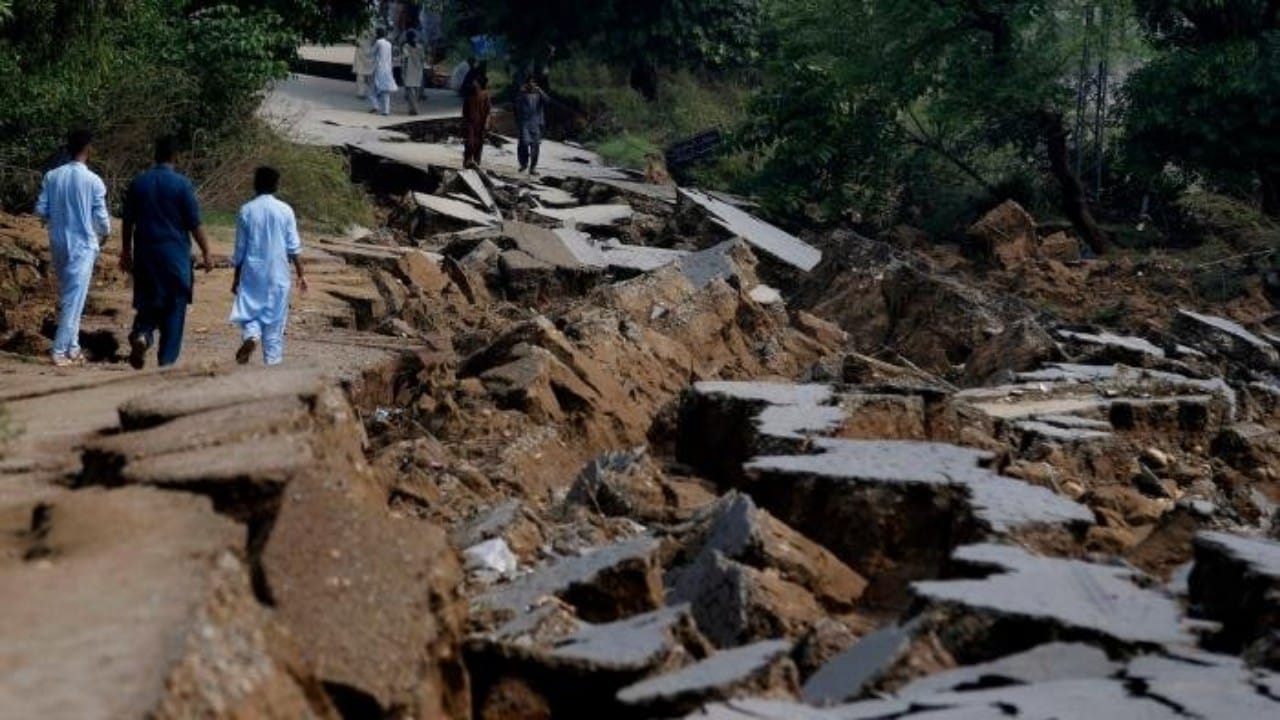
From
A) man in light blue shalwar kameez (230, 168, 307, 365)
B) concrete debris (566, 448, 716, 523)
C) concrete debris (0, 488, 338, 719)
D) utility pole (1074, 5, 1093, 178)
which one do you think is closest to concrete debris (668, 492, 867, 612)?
concrete debris (566, 448, 716, 523)

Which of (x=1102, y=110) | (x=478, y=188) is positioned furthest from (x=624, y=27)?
(x=478, y=188)

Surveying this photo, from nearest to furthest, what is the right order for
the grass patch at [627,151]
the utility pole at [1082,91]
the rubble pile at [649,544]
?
the rubble pile at [649,544]
the utility pole at [1082,91]
the grass patch at [627,151]

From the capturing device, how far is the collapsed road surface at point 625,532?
481 centimetres

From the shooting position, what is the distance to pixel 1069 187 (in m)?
24.0

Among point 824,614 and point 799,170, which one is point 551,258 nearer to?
point 799,170

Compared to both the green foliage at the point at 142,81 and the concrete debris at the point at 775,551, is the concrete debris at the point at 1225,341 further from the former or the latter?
the concrete debris at the point at 775,551

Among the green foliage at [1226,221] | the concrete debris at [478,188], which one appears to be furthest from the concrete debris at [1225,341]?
the concrete debris at [478,188]

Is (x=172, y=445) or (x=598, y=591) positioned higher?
(x=172, y=445)

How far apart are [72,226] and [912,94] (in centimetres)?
1455

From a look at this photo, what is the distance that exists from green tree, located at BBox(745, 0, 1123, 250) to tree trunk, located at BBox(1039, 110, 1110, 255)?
17mm

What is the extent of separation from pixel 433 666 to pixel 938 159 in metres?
21.5

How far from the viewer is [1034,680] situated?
216 inches

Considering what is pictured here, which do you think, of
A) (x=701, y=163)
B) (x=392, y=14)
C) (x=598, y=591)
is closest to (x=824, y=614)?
(x=598, y=591)

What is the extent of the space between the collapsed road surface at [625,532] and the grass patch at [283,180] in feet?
18.0
